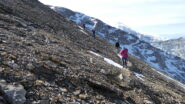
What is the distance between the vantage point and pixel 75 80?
46.5 feet

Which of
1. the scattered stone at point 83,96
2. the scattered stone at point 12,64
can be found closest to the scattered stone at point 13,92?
the scattered stone at point 12,64

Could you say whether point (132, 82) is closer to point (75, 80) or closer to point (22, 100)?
point (75, 80)

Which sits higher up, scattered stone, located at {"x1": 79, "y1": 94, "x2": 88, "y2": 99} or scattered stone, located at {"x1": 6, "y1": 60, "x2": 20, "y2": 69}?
scattered stone, located at {"x1": 6, "y1": 60, "x2": 20, "y2": 69}

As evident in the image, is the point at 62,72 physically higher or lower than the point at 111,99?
higher

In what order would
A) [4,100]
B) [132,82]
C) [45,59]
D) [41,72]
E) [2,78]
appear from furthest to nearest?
[132,82] < [45,59] < [41,72] < [2,78] < [4,100]

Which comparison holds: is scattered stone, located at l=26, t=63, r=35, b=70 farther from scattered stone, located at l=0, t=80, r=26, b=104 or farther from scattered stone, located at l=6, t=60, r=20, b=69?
scattered stone, located at l=0, t=80, r=26, b=104

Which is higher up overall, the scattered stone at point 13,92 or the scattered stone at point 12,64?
the scattered stone at point 12,64

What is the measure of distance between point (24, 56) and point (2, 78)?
3.65 metres

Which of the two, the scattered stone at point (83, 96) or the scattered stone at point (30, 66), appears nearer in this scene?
the scattered stone at point (83, 96)

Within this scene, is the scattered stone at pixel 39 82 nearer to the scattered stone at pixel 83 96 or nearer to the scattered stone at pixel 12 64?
the scattered stone at pixel 12 64

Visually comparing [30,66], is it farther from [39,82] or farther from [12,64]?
[39,82]

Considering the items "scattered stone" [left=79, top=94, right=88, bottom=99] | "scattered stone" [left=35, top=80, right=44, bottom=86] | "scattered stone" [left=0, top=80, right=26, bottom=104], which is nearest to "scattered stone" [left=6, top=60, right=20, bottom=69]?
"scattered stone" [left=35, top=80, right=44, bottom=86]

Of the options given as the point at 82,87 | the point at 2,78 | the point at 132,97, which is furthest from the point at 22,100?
the point at 132,97

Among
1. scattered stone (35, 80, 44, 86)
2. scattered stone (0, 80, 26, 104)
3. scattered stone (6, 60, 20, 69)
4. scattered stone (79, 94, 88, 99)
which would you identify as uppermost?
scattered stone (6, 60, 20, 69)
